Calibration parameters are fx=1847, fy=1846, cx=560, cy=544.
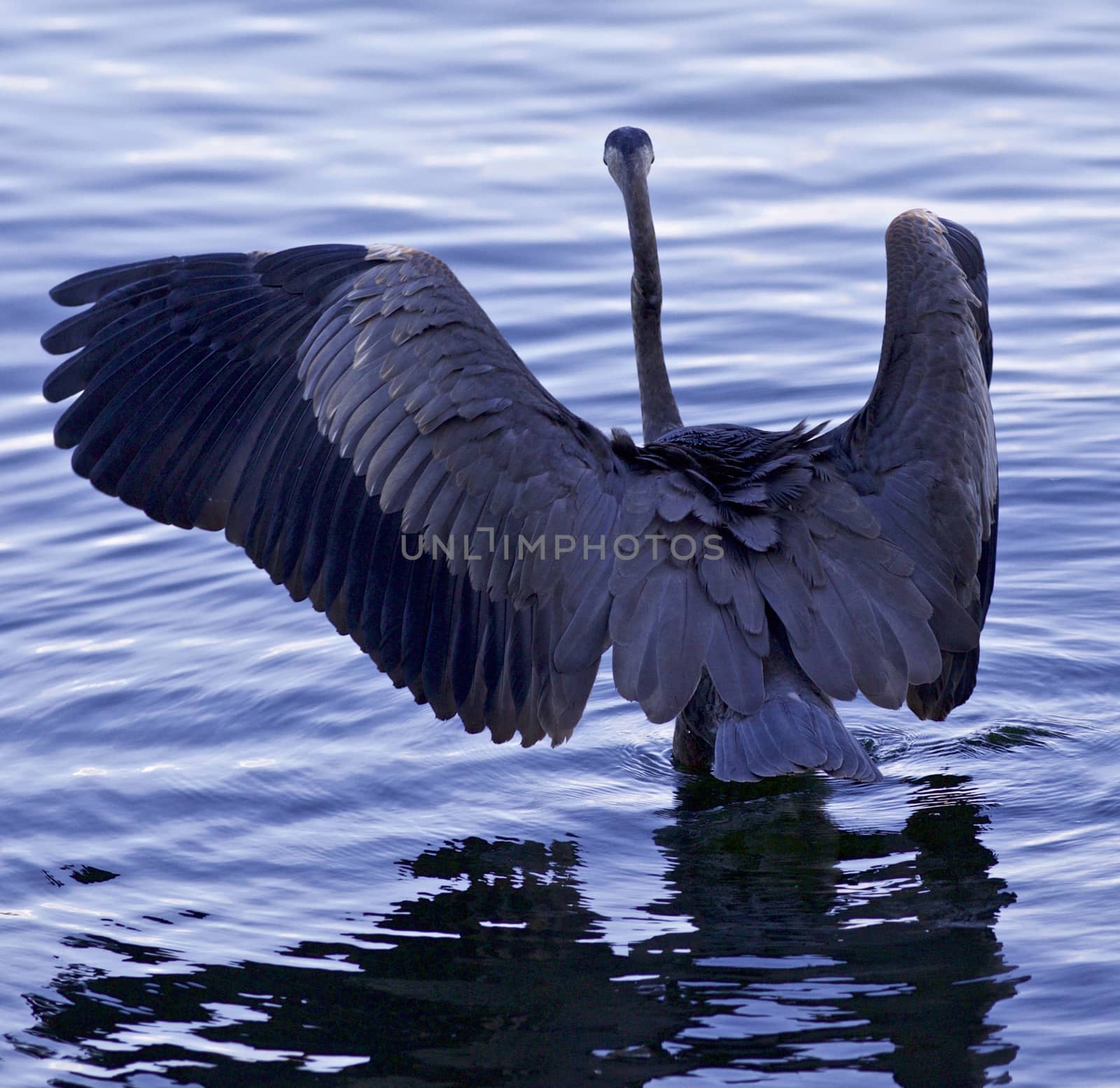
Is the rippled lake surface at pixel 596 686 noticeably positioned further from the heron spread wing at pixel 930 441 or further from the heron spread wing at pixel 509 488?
the heron spread wing at pixel 930 441

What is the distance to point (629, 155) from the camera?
7523mm

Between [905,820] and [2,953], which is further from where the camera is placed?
[905,820]

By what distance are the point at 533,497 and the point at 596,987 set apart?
147 centimetres

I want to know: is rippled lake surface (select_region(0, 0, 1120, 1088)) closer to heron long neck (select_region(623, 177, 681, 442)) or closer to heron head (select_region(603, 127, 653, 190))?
heron long neck (select_region(623, 177, 681, 442))

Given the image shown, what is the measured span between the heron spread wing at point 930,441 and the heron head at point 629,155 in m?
1.77

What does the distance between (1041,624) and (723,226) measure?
15.6 feet

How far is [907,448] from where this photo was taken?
5.89 meters

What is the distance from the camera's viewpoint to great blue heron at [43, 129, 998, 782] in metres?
5.56

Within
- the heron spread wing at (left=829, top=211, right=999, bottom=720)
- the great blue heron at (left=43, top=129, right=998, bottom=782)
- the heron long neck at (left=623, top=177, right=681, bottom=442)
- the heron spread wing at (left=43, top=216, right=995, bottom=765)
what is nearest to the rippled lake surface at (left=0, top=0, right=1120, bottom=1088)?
the great blue heron at (left=43, top=129, right=998, bottom=782)

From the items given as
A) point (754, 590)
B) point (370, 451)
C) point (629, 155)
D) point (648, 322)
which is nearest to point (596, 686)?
point (648, 322)

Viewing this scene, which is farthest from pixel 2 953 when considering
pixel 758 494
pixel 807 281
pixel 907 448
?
pixel 807 281

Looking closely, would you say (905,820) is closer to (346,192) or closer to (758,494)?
(758,494)

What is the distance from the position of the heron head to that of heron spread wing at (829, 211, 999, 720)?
177cm

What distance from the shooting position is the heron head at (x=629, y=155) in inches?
296
